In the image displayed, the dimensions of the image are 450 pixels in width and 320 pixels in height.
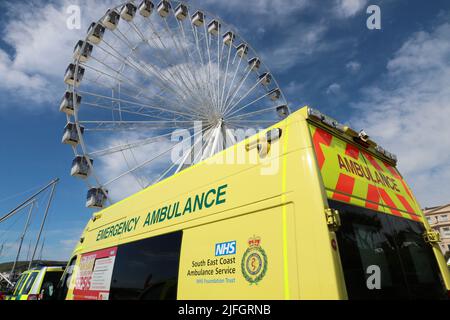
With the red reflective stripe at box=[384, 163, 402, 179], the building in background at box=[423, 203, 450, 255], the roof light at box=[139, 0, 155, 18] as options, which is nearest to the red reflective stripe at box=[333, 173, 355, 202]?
the red reflective stripe at box=[384, 163, 402, 179]

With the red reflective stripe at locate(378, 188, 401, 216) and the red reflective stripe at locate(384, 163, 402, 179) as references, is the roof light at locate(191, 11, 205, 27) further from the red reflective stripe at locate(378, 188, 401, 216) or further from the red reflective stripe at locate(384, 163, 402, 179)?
the red reflective stripe at locate(378, 188, 401, 216)

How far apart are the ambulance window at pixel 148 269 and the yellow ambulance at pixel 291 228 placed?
0.04 feet

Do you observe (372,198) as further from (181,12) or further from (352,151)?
(181,12)

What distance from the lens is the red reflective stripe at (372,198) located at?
109 inches

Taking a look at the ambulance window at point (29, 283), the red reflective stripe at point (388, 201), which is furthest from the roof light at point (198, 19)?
the red reflective stripe at point (388, 201)

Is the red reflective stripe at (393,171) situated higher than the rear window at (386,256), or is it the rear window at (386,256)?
the red reflective stripe at (393,171)

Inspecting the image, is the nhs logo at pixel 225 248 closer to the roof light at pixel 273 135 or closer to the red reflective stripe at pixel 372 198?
the roof light at pixel 273 135

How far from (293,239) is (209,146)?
10.0 metres

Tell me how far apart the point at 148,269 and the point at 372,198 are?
243 cm

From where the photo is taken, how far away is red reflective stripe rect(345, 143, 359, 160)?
3049 millimetres

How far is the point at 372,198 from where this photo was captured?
2865 millimetres

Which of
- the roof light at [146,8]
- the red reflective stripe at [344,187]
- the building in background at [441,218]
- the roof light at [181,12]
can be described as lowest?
the red reflective stripe at [344,187]

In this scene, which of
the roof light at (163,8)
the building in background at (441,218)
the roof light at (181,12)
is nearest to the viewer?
the roof light at (163,8)

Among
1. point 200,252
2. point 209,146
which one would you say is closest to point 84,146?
point 209,146
